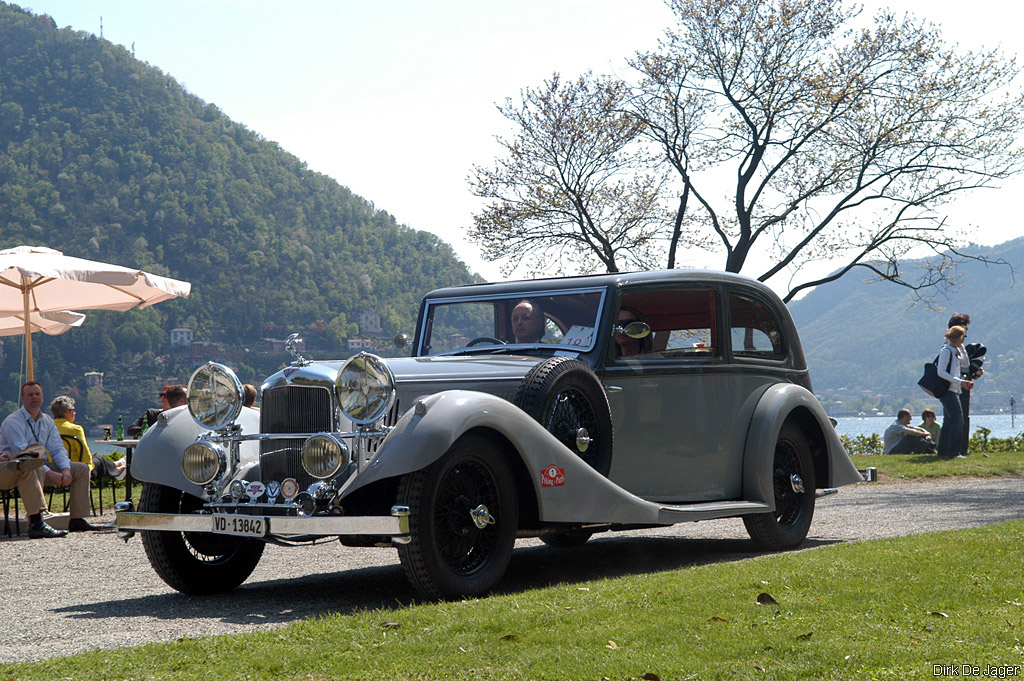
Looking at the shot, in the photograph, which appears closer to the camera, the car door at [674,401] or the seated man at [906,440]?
the car door at [674,401]

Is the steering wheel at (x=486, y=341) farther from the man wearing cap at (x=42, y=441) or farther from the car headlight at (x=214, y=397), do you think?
the man wearing cap at (x=42, y=441)

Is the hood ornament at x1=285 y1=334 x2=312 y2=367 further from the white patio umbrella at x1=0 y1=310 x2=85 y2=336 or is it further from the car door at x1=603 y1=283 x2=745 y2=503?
the white patio umbrella at x1=0 y1=310 x2=85 y2=336

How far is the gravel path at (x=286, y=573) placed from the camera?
15.8 feet

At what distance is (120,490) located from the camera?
1423 cm

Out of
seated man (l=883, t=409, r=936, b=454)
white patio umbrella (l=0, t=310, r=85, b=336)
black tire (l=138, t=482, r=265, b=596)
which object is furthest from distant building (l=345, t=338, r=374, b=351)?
seated man (l=883, t=409, r=936, b=454)

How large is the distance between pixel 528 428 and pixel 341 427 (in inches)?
39.9

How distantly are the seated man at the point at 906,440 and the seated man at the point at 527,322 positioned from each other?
1242 cm

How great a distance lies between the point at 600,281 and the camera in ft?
22.6

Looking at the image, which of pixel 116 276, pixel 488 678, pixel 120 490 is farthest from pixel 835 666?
pixel 120 490

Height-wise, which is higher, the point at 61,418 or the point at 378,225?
the point at 378,225

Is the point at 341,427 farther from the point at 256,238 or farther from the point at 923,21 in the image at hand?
the point at 256,238

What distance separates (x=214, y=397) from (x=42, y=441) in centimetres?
450

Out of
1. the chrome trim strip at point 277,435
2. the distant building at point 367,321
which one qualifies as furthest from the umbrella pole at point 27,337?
the distant building at point 367,321

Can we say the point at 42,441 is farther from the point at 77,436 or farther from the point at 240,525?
the point at 240,525
